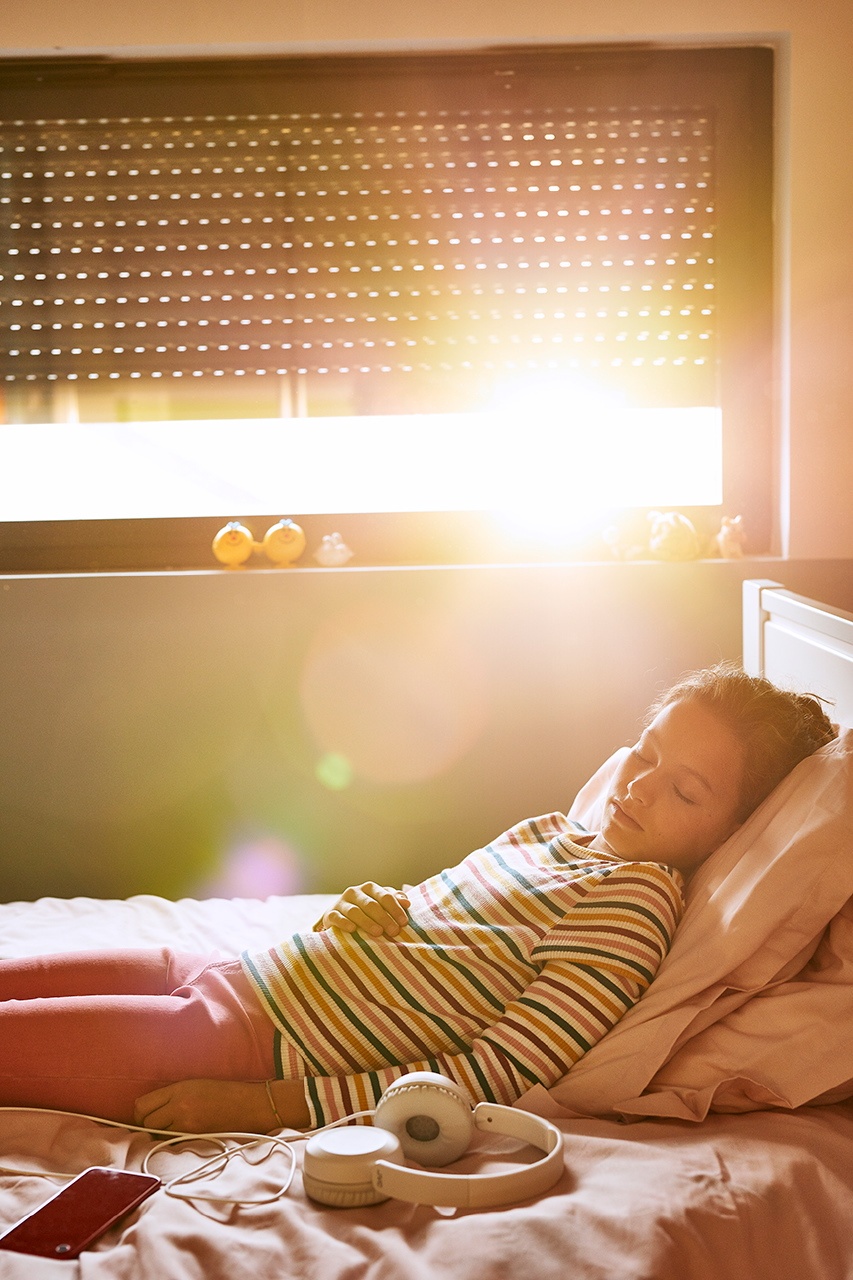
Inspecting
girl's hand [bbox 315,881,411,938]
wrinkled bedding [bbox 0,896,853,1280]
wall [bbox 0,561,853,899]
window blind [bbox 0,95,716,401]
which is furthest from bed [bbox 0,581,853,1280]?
window blind [bbox 0,95,716,401]

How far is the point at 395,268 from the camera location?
230 cm

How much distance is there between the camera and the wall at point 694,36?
2.14 metres

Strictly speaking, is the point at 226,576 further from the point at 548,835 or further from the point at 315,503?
the point at 548,835

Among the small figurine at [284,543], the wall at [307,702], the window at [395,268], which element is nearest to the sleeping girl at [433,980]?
the wall at [307,702]

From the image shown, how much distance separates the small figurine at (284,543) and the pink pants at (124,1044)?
1128mm

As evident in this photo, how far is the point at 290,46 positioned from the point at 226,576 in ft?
3.52

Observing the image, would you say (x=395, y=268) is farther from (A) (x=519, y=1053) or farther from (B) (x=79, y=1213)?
(B) (x=79, y=1213)

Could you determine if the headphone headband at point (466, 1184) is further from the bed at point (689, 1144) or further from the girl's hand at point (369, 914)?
the girl's hand at point (369, 914)

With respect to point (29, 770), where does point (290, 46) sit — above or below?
above

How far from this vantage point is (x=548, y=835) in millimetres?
1414

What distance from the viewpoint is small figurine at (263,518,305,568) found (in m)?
2.22

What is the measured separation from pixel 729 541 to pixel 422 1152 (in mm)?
1542

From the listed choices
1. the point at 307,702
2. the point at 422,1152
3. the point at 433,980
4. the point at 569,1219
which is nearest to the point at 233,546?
the point at 307,702

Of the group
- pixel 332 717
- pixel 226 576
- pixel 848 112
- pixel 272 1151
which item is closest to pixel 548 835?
pixel 272 1151
